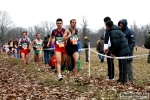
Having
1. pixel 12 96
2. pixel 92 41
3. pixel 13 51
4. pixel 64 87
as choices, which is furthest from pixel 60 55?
pixel 92 41

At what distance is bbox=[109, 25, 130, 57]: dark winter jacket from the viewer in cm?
864

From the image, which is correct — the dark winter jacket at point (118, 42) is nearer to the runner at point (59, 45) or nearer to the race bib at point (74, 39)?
the race bib at point (74, 39)

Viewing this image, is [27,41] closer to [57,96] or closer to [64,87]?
[64,87]

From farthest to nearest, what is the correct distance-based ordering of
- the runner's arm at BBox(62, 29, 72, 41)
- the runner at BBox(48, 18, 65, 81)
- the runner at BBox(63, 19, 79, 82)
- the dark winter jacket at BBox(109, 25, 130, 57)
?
the runner at BBox(48, 18, 65, 81) < the runner at BBox(63, 19, 79, 82) < the runner's arm at BBox(62, 29, 72, 41) < the dark winter jacket at BBox(109, 25, 130, 57)

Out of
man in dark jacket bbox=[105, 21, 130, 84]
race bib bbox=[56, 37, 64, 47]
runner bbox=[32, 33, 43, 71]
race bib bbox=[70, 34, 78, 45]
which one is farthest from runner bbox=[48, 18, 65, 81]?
runner bbox=[32, 33, 43, 71]

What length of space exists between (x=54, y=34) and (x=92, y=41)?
104395 mm

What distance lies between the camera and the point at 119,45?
8.79m

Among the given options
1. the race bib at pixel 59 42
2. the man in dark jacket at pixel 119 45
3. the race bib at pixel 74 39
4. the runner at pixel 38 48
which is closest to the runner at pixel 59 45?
the race bib at pixel 59 42

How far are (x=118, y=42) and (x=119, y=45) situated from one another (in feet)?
0.52

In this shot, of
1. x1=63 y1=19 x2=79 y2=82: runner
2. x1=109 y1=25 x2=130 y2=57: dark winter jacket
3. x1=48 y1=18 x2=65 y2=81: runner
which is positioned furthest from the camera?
x1=48 y1=18 x2=65 y2=81: runner

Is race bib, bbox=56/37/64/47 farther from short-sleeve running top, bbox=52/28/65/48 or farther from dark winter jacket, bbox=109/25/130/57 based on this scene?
dark winter jacket, bbox=109/25/130/57

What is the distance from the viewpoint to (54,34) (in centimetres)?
1004

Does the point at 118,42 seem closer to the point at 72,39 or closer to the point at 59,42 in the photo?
the point at 72,39

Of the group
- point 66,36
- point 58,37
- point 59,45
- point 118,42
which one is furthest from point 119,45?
point 58,37
